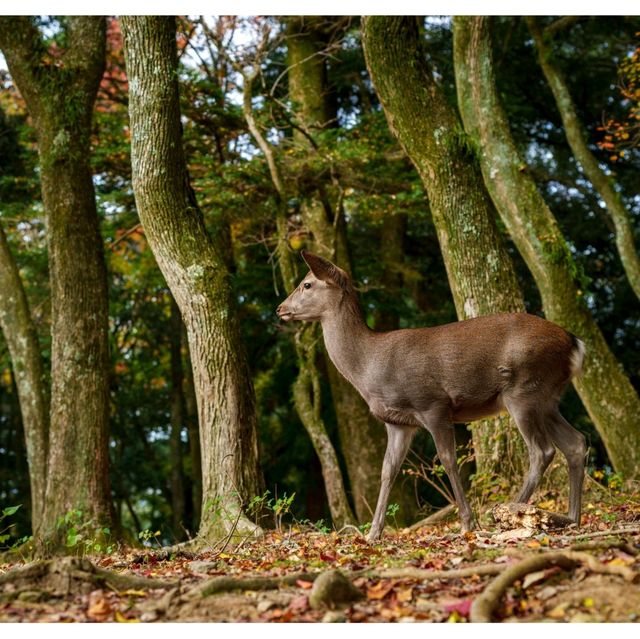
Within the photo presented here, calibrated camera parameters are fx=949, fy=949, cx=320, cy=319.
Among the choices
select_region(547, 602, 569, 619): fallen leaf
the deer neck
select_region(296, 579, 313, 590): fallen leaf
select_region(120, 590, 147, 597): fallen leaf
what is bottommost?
select_region(547, 602, 569, 619): fallen leaf

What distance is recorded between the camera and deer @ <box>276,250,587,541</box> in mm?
7672

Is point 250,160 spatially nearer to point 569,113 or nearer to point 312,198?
point 312,198

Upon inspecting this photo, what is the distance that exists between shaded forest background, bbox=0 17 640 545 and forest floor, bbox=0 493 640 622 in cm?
894

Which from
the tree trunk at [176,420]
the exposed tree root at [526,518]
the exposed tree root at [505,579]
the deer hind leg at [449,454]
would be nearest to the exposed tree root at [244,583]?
the exposed tree root at [505,579]

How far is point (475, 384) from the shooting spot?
773cm

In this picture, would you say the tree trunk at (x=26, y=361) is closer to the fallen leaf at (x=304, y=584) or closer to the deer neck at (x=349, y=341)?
the deer neck at (x=349, y=341)

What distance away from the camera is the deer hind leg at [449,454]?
7.74 metres

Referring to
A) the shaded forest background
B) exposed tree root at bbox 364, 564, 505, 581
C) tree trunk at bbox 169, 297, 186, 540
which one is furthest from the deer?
tree trunk at bbox 169, 297, 186, 540

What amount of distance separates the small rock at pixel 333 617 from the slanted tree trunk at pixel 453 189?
5640 mm

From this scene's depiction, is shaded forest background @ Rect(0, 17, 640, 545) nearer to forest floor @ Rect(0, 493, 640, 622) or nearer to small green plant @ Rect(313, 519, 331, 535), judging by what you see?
small green plant @ Rect(313, 519, 331, 535)

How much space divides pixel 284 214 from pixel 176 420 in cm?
791

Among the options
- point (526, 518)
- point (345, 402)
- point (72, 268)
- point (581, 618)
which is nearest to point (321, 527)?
point (526, 518)

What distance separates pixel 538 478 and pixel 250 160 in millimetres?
10317
